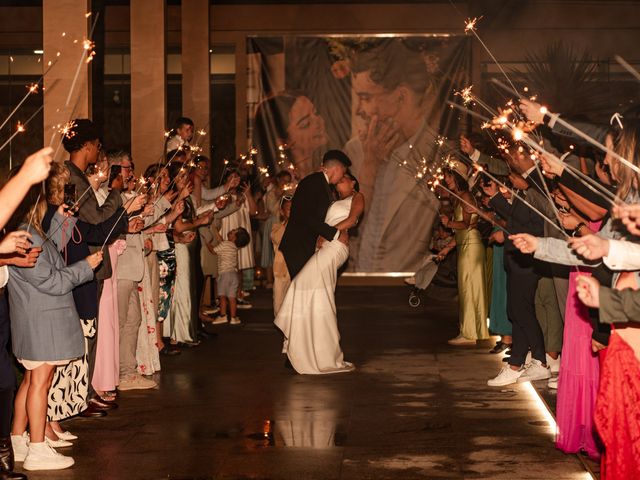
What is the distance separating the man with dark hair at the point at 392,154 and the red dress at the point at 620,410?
49.9ft

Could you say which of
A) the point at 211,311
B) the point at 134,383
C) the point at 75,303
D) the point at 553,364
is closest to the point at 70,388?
the point at 75,303

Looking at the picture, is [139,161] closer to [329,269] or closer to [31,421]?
[329,269]

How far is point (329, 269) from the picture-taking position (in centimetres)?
1049

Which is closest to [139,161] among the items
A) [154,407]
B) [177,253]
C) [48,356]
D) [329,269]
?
[177,253]

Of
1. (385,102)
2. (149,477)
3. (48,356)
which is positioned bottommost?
(149,477)

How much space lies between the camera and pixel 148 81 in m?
13.7

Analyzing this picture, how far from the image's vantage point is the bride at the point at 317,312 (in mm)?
10281

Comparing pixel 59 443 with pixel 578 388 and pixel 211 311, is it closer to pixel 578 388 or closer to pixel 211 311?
pixel 578 388

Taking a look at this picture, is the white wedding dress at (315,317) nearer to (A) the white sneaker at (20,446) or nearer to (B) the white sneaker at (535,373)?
(B) the white sneaker at (535,373)

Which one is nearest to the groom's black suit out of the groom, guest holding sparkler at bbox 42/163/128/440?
the groom

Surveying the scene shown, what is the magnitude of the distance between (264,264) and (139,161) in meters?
5.75

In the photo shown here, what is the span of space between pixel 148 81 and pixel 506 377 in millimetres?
6198

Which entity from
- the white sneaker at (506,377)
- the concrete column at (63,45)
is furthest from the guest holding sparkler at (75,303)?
the white sneaker at (506,377)

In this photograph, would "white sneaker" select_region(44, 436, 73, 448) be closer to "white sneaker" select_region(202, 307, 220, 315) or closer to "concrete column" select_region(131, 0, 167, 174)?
"concrete column" select_region(131, 0, 167, 174)
